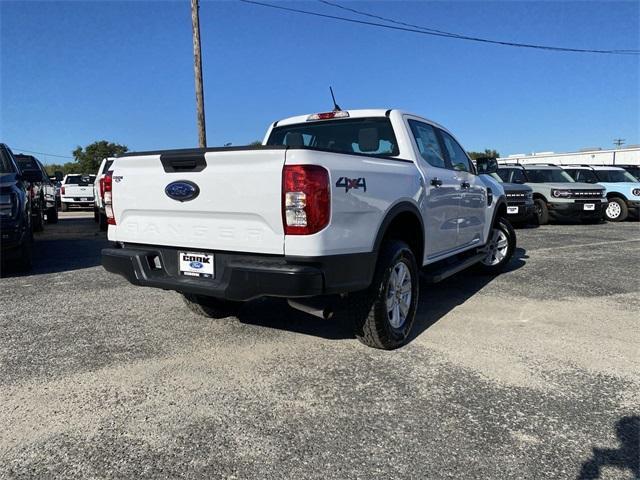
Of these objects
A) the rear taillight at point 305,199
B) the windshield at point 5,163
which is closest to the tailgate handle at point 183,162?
the rear taillight at point 305,199

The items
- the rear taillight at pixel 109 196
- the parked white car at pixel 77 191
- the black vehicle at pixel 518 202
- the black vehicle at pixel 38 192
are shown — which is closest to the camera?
the rear taillight at pixel 109 196

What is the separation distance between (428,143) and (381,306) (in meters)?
2.02

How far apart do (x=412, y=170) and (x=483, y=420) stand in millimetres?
2027

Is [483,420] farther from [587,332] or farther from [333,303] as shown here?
[587,332]

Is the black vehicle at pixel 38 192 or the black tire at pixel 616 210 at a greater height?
the black vehicle at pixel 38 192

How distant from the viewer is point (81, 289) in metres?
5.68

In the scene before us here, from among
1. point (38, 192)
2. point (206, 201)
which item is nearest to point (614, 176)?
point (206, 201)

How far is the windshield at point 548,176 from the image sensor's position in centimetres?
1472

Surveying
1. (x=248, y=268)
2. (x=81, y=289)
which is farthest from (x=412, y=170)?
(x=81, y=289)

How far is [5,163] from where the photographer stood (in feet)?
23.7

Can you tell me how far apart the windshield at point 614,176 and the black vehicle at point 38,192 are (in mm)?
16294

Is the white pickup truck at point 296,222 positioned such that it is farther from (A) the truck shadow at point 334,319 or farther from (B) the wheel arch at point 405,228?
(A) the truck shadow at point 334,319

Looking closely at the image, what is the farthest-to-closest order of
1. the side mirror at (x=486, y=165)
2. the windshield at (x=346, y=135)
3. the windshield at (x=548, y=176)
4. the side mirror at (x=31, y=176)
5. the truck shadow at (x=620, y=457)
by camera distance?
the windshield at (x=548, y=176), the side mirror at (x=31, y=176), the side mirror at (x=486, y=165), the windshield at (x=346, y=135), the truck shadow at (x=620, y=457)

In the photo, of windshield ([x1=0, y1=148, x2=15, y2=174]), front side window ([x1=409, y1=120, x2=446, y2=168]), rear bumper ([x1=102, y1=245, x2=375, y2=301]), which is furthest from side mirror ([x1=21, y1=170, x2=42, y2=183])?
front side window ([x1=409, y1=120, x2=446, y2=168])
